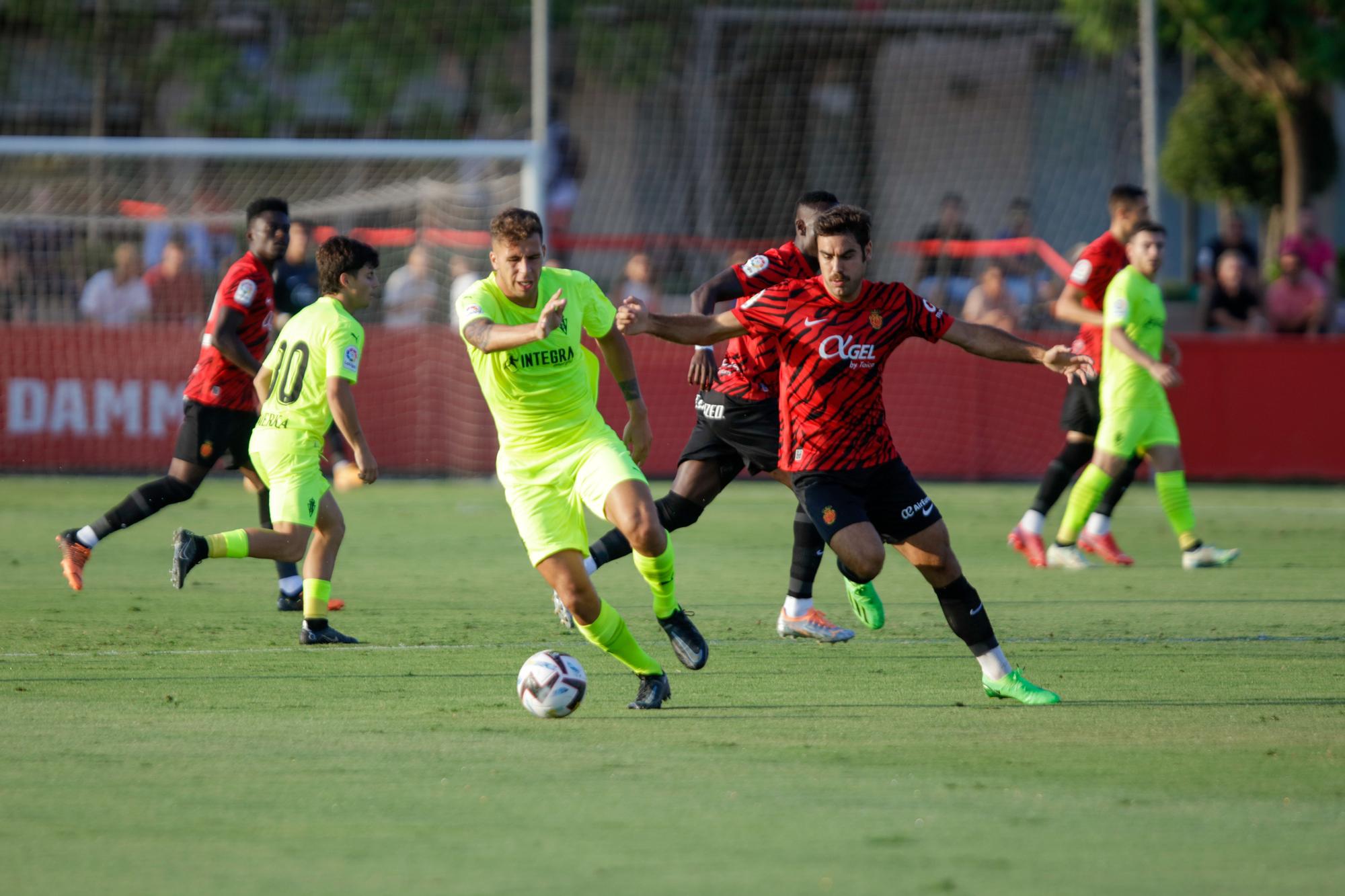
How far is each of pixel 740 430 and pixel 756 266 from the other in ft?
2.95

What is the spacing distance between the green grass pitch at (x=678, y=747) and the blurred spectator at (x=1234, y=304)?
27.3ft

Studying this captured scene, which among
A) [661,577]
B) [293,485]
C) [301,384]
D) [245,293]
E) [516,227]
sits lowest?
[661,577]

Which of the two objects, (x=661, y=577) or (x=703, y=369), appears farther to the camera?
(x=703, y=369)

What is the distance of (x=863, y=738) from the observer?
6156 millimetres

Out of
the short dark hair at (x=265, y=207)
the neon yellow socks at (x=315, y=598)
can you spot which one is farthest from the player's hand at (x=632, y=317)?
the short dark hair at (x=265, y=207)

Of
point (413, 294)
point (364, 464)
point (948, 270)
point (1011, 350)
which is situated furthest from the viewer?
point (948, 270)

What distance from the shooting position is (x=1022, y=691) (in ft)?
22.4

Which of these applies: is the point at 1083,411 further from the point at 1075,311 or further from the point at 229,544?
the point at 229,544

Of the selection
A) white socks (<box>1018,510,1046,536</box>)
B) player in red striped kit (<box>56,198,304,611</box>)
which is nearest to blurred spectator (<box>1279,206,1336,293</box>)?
white socks (<box>1018,510,1046,536</box>)

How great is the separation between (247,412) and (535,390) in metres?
3.70

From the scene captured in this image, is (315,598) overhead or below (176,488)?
below

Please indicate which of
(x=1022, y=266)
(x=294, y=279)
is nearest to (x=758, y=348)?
(x=294, y=279)

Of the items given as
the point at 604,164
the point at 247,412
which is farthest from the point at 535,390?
the point at 604,164

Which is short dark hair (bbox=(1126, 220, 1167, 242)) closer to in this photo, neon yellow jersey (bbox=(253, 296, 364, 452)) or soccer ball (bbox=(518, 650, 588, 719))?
neon yellow jersey (bbox=(253, 296, 364, 452))
